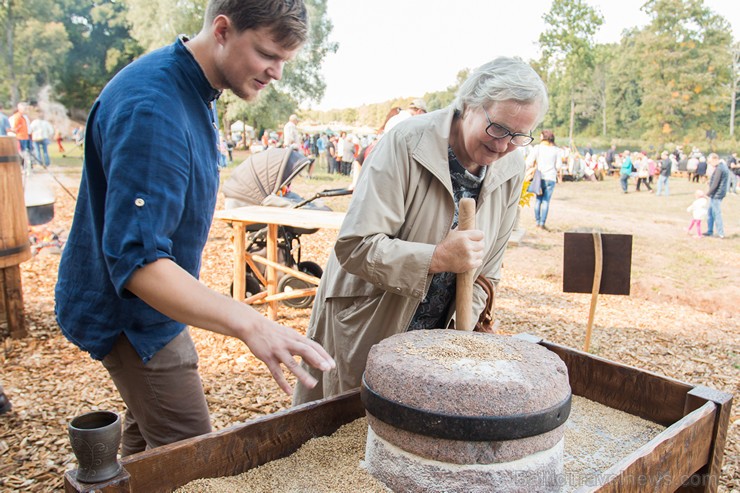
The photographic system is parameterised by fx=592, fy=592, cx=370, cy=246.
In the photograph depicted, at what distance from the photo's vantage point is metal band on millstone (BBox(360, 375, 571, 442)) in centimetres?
134

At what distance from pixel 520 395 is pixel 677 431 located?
0.69 metres

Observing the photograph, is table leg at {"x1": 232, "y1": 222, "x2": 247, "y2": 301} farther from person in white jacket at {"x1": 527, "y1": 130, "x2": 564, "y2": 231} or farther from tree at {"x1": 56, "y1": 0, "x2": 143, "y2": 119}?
tree at {"x1": 56, "y1": 0, "x2": 143, "y2": 119}

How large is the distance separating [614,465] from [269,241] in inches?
162

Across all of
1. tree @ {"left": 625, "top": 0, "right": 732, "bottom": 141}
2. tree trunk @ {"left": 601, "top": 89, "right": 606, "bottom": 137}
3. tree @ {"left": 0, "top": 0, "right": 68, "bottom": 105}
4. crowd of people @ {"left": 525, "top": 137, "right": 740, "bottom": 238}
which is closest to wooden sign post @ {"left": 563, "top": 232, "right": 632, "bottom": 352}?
crowd of people @ {"left": 525, "top": 137, "right": 740, "bottom": 238}

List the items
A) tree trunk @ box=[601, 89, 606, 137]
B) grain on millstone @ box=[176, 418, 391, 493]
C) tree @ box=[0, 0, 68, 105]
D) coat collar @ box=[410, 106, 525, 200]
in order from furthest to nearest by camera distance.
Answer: tree trunk @ box=[601, 89, 606, 137]
tree @ box=[0, 0, 68, 105]
coat collar @ box=[410, 106, 525, 200]
grain on millstone @ box=[176, 418, 391, 493]

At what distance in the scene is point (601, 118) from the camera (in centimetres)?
6919

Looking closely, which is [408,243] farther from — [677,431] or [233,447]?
[677,431]

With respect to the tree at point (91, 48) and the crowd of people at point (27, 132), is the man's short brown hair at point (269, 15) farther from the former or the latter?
the tree at point (91, 48)

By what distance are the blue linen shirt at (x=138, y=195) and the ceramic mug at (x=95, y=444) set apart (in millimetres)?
268

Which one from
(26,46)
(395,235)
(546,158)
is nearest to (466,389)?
(395,235)

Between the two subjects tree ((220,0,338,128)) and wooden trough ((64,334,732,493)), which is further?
tree ((220,0,338,128))

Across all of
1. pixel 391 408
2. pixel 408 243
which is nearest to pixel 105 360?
pixel 391 408

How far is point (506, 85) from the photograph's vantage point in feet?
5.90

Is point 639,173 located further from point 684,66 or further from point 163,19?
point 684,66
